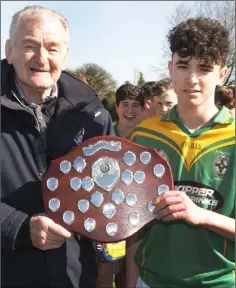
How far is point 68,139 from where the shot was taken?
7.06ft

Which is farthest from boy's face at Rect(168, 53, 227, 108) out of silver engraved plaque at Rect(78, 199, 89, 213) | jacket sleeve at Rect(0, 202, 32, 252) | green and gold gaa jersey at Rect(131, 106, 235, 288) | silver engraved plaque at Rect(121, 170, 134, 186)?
jacket sleeve at Rect(0, 202, 32, 252)

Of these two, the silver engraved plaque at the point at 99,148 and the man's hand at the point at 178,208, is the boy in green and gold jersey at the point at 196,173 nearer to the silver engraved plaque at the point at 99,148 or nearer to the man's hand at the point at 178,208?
the man's hand at the point at 178,208

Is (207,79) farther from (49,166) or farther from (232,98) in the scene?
(232,98)

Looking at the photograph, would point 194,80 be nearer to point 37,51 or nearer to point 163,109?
point 37,51

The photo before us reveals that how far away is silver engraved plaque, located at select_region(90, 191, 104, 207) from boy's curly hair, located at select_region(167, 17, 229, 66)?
81 centimetres

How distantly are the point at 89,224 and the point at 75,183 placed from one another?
19 cm

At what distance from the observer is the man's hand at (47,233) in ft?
6.08

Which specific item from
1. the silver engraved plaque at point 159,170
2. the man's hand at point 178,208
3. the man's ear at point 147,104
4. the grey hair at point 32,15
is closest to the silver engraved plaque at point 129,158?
the silver engraved plaque at point 159,170

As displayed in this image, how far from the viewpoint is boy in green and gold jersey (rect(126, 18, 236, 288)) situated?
6.75 ft

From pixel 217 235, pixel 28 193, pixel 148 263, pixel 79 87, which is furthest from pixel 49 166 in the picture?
pixel 217 235

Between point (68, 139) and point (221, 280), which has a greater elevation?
point (68, 139)

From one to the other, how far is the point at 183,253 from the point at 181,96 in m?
0.75

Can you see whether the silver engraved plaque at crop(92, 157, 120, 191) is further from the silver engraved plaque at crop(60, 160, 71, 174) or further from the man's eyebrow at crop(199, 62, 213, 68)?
the man's eyebrow at crop(199, 62, 213, 68)

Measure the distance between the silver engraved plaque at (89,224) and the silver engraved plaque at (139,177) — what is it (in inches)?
10.4
